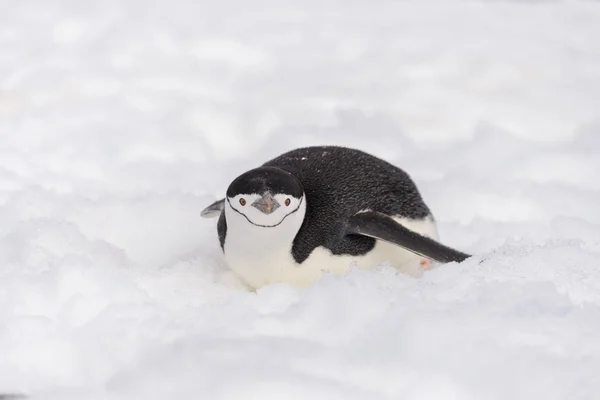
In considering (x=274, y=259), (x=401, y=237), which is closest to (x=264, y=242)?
(x=274, y=259)

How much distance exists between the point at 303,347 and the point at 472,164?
2320 mm

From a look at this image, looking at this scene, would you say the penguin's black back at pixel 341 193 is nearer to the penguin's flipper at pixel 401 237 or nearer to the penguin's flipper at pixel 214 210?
the penguin's flipper at pixel 401 237

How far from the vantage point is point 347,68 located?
505cm

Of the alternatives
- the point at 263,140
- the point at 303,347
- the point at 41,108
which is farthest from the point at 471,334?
the point at 41,108

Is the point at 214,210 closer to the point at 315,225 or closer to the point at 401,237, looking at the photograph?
the point at 315,225

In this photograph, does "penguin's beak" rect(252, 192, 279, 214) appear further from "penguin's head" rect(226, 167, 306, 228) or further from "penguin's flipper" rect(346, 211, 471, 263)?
"penguin's flipper" rect(346, 211, 471, 263)

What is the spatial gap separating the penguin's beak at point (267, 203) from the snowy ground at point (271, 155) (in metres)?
0.27

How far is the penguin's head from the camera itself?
7.27 ft

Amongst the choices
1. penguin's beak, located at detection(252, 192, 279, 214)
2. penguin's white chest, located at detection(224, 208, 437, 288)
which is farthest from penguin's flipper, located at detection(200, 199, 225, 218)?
penguin's beak, located at detection(252, 192, 279, 214)

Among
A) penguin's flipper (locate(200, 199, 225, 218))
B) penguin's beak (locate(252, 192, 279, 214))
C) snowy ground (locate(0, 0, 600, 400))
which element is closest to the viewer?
snowy ground (locate(0, 0, 600, 400))

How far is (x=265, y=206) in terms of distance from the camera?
221cm

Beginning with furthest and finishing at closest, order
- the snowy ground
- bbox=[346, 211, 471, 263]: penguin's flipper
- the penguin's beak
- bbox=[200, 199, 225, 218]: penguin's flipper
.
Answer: bbox=[200, 199, 225, 218]: penguin's flipper
bbox=[346, 211, 471, 263]: penguin's flipper
the penguin's beak
the snowy ground

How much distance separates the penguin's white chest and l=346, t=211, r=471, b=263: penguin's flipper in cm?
9

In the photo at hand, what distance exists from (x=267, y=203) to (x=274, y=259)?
0.59ft
